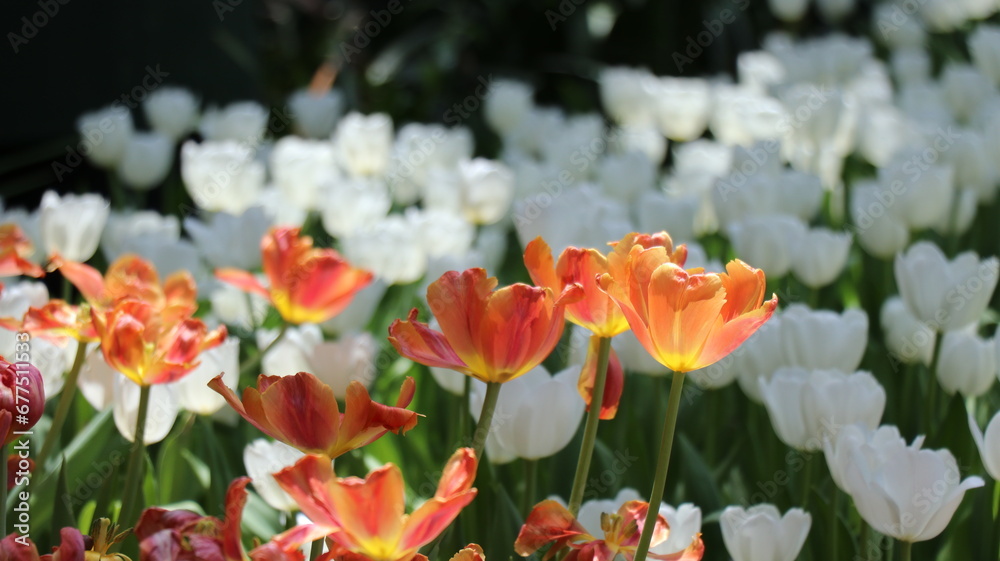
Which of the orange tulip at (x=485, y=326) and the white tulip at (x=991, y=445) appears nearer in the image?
the orange tulip at (x=485, y=326)

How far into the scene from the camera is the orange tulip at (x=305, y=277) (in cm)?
100

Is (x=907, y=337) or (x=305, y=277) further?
(x=907, y=337)

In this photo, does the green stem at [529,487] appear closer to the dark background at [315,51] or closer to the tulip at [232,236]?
the tulip at [232,236]

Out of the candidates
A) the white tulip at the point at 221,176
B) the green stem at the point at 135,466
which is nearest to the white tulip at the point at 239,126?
the white tulip at the point at 221,176

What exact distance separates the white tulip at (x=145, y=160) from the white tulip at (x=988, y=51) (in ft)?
5.48

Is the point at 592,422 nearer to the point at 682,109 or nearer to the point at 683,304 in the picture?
the point at 683,304

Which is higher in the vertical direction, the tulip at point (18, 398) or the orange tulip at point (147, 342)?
the tulip at point (18, 398)

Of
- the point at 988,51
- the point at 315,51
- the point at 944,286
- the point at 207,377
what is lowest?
the point at 315,51

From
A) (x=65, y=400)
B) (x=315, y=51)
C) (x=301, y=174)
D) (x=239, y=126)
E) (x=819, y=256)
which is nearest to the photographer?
(x=65, y=400)

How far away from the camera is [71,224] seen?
1250 mm

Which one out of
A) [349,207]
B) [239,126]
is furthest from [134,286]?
[239,126]

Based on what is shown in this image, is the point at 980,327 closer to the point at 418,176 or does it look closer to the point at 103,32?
the point at 418,176

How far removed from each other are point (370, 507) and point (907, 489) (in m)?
→ 0.39

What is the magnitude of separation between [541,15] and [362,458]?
2.98 meters
